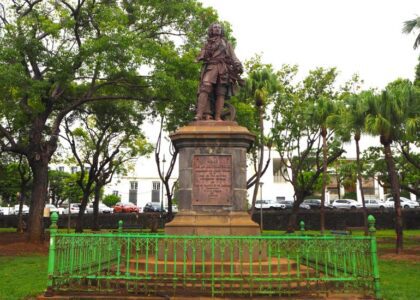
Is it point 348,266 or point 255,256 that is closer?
point 348,266

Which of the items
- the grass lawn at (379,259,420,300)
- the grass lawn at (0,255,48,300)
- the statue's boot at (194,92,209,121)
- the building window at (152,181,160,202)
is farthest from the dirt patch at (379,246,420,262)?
the building window at (152,181,160,202)

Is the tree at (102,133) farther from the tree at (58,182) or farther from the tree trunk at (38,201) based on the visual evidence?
the tree at (58,182)

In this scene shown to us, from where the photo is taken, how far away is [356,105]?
1952cm

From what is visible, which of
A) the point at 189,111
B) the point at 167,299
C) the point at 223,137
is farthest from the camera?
the point at 189,111

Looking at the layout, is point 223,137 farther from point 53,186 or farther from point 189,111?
point 53,186

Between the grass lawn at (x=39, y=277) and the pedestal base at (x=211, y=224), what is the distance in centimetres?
296

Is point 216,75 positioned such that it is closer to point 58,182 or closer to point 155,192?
point 58,182

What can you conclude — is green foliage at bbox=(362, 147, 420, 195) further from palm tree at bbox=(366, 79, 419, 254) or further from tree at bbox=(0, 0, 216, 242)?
tree at bbox=(0, 0, 216, 242)

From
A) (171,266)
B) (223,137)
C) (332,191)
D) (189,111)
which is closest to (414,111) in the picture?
(189,111)

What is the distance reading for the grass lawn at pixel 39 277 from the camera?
917 centimetres

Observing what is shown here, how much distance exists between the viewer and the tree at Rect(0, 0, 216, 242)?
1719 centimetres

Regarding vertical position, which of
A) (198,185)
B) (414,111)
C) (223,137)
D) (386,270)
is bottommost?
(386,270)

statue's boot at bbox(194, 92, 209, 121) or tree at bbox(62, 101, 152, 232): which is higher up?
tree at bbox(62, 101, 152, 232)

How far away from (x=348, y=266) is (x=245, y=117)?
15.9 m
